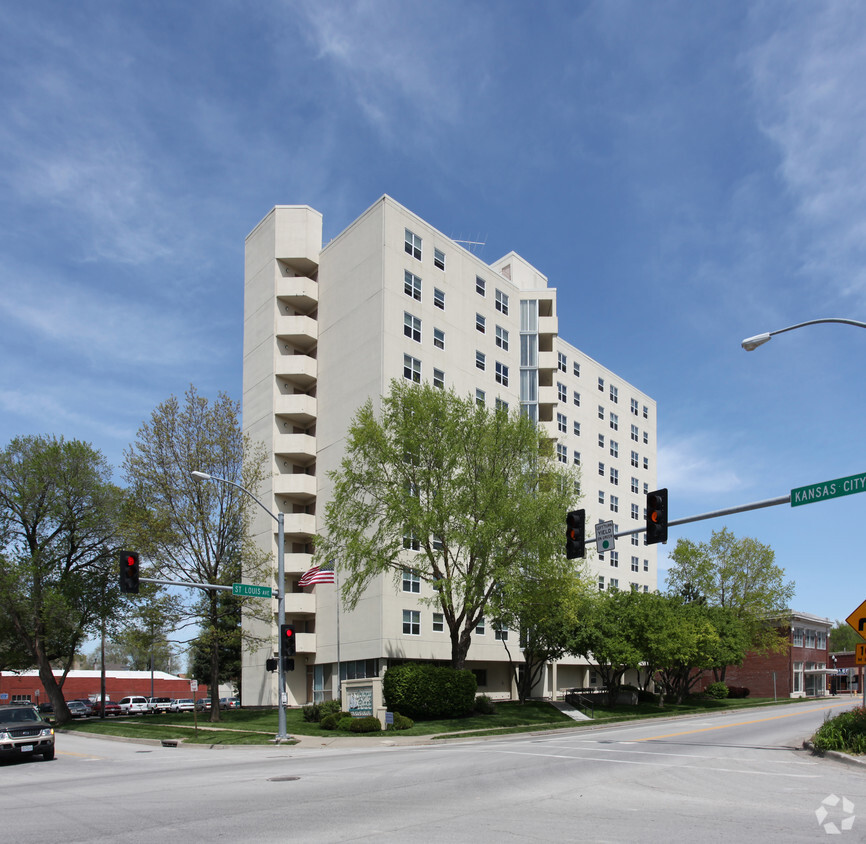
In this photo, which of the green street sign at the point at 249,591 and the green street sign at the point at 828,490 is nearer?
the green street sign at the point at 828,490

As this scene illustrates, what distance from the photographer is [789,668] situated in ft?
290

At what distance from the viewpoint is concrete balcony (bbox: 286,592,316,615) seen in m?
50.0

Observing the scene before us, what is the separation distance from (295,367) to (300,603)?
50.0 ft

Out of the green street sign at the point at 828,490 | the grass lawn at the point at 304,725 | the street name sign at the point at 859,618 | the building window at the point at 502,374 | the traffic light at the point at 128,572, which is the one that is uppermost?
the building window at the point at 502,374

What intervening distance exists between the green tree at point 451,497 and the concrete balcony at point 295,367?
1467cm

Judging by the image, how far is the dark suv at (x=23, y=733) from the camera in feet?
82.4

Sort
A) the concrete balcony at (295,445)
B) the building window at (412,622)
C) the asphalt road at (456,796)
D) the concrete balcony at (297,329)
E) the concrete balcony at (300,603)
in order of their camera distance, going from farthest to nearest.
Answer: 1. the concrete balcony at (297,329)
2. the concrete balcony at (295,445)
3. the concrete balcony at (300,603)
4. the building window at (412,622)
5. the asphalt road at (456,796)

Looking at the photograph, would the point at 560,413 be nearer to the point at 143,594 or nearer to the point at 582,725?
the point at 582,725

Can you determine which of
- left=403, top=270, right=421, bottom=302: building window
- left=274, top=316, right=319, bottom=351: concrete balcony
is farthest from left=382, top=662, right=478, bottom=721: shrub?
left=274, top=316, right=319, bottom=351: concrete balcony

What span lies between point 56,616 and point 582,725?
28602 mm

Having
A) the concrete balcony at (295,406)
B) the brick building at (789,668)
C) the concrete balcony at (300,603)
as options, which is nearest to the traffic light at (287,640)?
the concrete balcony at (300,603)

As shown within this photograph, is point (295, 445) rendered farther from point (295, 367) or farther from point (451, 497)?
point (451, 497)

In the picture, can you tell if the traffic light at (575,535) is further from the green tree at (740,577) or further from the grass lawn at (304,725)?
the green tree at (740,577)

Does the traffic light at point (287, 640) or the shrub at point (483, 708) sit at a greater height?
the traffic light at point (287, 640)
